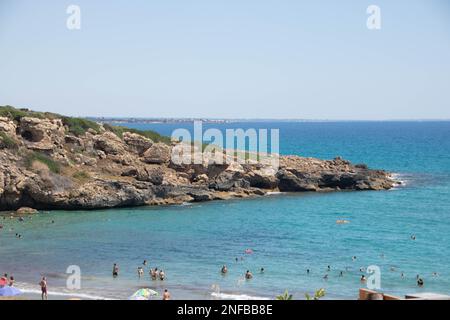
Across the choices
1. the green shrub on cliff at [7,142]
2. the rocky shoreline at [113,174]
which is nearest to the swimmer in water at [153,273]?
the rocky shoreline at [113,174]

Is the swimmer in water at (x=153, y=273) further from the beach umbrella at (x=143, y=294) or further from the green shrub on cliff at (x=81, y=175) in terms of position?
the green shrub on cliff at (x=81, y=175)

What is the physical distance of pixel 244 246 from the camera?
47969 mm

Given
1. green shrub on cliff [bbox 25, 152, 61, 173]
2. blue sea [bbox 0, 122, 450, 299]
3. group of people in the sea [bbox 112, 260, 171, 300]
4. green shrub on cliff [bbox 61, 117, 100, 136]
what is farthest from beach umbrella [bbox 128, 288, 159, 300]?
green shrub on cliff [bbox 61, 117, 100, 136]

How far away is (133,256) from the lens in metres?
44.1

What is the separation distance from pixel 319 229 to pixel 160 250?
15.5 m

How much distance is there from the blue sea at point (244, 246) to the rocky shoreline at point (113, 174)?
2.53 meters

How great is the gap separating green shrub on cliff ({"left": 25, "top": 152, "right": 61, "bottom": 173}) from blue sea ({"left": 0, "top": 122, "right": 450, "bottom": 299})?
5605 millimetres

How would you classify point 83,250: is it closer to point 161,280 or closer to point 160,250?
point 160,250

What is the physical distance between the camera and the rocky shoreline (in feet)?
204

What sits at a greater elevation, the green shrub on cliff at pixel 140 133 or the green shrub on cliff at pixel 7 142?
the green shrub on cliff at pixel 140 133

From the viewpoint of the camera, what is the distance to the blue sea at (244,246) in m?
37.3

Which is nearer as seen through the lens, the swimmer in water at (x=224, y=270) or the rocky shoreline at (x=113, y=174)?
the swimmer in water at (x=224, y=270)
